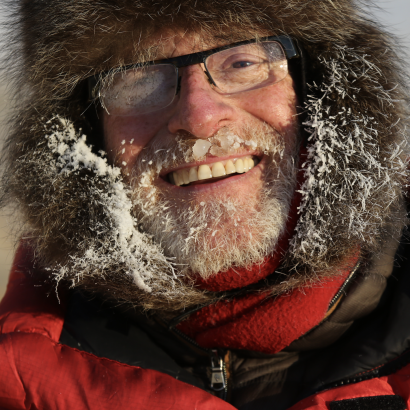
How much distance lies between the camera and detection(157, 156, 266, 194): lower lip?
143 centimetres

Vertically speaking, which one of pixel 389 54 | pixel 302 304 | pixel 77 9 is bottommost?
pixel 302 304

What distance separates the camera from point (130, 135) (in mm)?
1521

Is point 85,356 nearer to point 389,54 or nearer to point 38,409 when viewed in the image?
point 38,409

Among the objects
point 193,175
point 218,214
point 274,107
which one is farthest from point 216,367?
point 274,107

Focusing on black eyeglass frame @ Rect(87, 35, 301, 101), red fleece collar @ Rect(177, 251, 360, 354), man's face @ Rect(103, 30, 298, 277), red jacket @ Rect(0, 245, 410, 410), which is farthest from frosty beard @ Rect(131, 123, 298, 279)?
red jacket @ Rect(0, 245, 410, 410)

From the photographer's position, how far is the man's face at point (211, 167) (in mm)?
1409

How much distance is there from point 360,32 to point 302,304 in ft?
3.10

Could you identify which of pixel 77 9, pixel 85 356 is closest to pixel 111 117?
pixel 77 9

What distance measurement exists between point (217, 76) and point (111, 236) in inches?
25.7

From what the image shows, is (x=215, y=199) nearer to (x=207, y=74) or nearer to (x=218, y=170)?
(x=218, y=170)

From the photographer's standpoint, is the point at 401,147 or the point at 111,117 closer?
the point at 401,147

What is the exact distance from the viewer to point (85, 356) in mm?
1423

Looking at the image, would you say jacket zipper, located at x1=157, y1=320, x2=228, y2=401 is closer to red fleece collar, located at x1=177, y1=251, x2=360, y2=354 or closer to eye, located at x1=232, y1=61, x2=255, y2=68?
red fleece collar, located at x1=177, y1=251, x2=360, y2=354

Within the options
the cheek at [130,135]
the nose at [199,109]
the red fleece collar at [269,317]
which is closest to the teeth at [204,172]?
the nose at [199,109]
